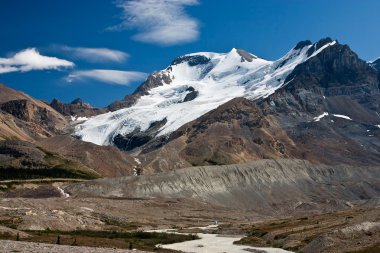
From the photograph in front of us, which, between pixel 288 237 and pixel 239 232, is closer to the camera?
pixel 288 237

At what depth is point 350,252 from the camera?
95.1 metres

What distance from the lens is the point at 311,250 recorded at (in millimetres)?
104000

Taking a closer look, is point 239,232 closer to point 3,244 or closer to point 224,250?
point 224,250

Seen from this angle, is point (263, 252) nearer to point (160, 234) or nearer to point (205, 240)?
point (205, 240)

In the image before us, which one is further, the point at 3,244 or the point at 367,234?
the point at 367,234

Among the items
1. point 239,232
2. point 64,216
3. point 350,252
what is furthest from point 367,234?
point 64,216

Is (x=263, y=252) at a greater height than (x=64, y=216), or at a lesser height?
lesser

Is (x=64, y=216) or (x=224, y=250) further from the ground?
(x=64, y=216)

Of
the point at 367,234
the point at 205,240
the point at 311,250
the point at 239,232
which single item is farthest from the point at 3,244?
the point at 239,232

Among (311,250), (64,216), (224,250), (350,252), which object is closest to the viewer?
(350,252)

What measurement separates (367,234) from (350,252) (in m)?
14.5

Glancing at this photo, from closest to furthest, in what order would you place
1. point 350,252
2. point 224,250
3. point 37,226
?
1. point 350,252
2. point 224,250
3. point 37,226

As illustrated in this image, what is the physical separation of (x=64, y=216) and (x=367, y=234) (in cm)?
9016

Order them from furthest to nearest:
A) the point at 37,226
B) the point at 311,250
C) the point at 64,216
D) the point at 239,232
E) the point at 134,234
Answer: the point at 239,232 < the point at 64,216 < the point at 134,234 < the point at 37,226 < the point at 311,250
